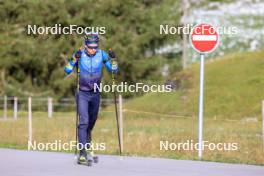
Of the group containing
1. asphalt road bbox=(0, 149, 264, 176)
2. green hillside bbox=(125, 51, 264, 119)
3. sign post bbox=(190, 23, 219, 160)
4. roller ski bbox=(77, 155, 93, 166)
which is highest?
sign post bbox=(190, 23, 219, 160)

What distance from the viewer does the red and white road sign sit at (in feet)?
49.3

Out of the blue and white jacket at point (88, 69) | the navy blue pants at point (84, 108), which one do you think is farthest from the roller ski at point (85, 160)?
the blue and white jacket at point (88, 69)

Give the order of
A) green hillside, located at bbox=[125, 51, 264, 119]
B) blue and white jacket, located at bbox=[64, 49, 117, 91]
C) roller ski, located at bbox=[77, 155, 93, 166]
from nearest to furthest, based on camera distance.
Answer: roller ski, located at bbox=[77, 155, 93, 166] < blue and white jacket, located at bbox=[64, 49, 117, 91] < green hillside, located at bbox=[125, 51, 264, 119]

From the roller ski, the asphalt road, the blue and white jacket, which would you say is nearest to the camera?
the asphalt road

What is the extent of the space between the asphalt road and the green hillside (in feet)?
63.7

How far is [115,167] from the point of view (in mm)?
12562

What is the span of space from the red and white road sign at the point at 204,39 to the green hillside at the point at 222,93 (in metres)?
17.9

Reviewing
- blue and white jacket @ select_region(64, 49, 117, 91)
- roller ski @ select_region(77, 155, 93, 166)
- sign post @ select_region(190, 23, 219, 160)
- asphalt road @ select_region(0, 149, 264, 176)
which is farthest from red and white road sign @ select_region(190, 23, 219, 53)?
roller ski @ select_region(77, 155, 93, 166)

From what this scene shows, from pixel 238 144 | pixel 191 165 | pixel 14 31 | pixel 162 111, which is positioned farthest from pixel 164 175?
pixel 14 31

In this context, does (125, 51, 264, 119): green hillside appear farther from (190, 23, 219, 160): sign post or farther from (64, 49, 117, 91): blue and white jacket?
(64, 49, 117, 91): blue and white jacket

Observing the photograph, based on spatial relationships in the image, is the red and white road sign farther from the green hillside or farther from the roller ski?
the green hillside

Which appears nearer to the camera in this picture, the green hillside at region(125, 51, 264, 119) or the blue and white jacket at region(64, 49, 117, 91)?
the blue and white jacket at region(64, 49, 117, 91)

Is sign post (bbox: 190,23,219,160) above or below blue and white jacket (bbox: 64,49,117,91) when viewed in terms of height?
above

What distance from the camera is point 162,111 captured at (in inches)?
1385
